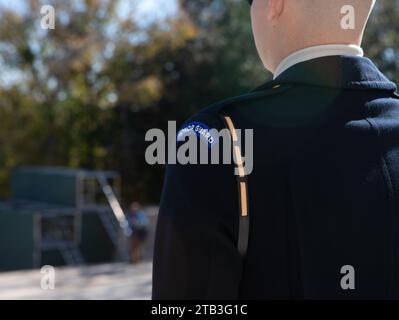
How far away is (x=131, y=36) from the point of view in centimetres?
2372

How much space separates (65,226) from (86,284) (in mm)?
6780

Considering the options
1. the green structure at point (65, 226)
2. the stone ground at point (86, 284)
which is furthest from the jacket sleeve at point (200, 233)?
the green structure at point (65, 226)

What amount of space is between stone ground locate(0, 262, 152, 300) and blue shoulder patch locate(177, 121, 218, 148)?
7.41 meters

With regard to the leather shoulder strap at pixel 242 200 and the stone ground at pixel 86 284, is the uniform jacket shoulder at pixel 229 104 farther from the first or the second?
the stone ground at pixel 86 284

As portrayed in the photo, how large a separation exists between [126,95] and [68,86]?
2.29m

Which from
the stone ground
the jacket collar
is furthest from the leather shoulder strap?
the stone ground

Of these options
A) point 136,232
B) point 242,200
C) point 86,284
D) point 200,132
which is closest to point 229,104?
point 200,132

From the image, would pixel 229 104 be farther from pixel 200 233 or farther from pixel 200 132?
pixel 200 233

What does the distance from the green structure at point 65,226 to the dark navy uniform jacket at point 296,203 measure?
16.1m

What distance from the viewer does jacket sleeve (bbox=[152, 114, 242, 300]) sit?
48.0 inches

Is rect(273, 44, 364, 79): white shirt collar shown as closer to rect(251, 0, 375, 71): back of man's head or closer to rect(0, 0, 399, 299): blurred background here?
rect(251, 0, 375, 71): back of man's head

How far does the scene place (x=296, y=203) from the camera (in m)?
1.29

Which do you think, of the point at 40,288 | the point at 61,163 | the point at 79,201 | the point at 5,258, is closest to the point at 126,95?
the point at 61,163
